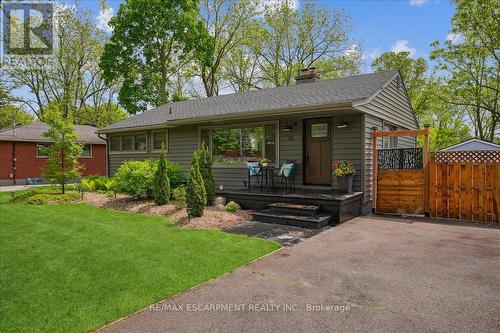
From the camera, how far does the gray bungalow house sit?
798 cm

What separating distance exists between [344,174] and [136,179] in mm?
5800

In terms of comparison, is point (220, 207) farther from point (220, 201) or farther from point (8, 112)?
point (8, 112)

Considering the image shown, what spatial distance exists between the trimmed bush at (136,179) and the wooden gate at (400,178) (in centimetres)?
633

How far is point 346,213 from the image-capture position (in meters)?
7.07

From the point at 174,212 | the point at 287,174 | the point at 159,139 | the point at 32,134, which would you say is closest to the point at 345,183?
the point at 287,174

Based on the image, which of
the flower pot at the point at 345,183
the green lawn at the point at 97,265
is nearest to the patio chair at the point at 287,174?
the flower pot at the point at 345,183

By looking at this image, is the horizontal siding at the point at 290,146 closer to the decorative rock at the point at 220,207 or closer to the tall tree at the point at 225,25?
the decorative rock at the point at 220,207

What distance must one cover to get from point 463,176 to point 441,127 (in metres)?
24.4

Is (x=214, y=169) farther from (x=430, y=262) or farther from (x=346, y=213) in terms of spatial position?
(x=430, y=262)

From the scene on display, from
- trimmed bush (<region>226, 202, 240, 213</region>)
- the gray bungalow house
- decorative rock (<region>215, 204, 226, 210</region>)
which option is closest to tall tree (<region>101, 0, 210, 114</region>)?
the gray bungalow house

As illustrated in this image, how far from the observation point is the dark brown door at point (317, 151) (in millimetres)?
8539

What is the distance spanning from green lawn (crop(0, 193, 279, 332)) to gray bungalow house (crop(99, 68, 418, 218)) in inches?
144

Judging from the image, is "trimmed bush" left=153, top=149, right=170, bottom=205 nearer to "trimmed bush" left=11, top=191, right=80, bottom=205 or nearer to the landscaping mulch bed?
the landscaping mulch bed

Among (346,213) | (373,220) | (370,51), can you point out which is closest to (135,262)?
(346,213)
